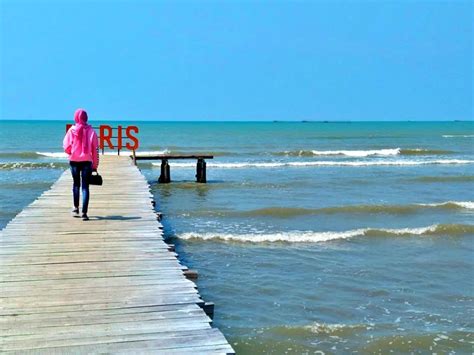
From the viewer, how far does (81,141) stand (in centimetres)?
946

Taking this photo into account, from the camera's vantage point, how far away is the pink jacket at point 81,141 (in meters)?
9.38

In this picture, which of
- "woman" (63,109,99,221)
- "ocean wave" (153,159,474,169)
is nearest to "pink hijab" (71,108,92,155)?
"woman" (63,109,99,221)

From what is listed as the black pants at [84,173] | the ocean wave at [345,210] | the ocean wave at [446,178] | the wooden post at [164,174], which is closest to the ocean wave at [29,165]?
the wooden post at [164,174]

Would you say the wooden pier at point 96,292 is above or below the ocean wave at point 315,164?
→ below

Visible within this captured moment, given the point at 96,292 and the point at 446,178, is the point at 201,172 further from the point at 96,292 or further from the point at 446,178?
the point at 96,292

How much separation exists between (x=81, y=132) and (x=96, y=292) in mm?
4236

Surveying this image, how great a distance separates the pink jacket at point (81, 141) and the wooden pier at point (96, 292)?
1043 millimetres

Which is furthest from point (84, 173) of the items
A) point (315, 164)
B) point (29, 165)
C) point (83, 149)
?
point (315, 164)

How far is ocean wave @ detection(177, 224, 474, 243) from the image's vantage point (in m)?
12.2

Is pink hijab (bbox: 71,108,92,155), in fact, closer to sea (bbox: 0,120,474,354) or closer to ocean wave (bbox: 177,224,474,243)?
sea (bbox: 0,120,474,354)

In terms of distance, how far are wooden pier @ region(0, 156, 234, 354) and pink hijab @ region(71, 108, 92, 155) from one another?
1.19 m

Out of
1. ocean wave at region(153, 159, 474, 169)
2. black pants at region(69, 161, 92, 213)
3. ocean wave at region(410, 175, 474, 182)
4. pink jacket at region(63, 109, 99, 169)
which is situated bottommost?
ocean wave at region(410, 175, 474, 182)

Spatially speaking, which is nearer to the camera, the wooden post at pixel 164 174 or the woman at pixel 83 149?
the woman at pixel 83 149
